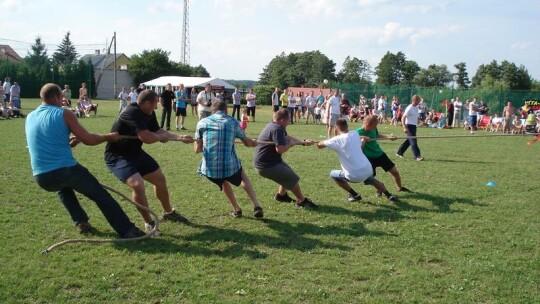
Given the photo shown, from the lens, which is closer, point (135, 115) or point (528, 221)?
point (135, 115)

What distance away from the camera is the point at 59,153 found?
575cm

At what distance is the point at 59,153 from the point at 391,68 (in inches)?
4263

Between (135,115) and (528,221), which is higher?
(135,115)

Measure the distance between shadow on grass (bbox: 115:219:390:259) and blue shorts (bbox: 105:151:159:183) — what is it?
91 centimetres

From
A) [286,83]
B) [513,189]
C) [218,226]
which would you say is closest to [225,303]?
[218,226]

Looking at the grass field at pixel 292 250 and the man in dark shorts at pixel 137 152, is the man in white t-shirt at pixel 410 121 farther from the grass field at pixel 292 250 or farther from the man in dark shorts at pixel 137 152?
the man in dark shorts at pixel 137 152

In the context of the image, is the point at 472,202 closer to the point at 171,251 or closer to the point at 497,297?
the point at 497,297

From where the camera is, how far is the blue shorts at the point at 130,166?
6.36 m

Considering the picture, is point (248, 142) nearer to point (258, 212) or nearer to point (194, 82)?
point (258, 212)

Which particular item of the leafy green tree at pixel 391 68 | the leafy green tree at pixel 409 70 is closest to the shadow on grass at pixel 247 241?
the leafy green tree at pixel 409 70

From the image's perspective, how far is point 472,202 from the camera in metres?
8.59

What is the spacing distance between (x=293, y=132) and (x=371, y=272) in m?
16.5

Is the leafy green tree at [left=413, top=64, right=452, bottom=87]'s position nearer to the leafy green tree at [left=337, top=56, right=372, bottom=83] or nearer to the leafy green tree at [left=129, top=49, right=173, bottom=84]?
the leafy green tree at [left=337, top=56, right=372, bottom=83]

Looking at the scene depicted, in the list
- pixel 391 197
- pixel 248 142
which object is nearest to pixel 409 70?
pixel 391 197
